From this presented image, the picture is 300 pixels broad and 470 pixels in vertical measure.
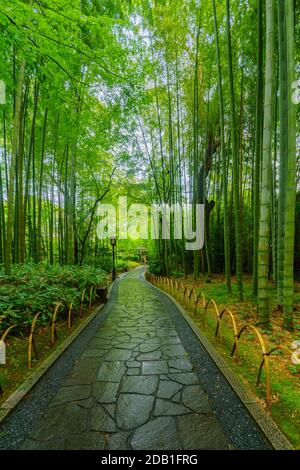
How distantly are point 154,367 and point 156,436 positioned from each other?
108 centimetres

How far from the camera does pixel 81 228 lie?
10805 mm

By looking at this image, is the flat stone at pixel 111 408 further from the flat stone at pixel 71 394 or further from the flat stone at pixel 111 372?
the flat stone at pixel 111 372

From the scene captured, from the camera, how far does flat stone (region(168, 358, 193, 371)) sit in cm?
272

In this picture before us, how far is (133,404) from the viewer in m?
2.07

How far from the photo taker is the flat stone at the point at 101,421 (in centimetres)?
177

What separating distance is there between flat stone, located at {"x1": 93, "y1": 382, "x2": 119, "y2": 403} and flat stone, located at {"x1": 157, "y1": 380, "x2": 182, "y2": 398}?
1.53 ft

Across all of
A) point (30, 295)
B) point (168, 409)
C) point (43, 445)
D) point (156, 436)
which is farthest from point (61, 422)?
point (30, 295)

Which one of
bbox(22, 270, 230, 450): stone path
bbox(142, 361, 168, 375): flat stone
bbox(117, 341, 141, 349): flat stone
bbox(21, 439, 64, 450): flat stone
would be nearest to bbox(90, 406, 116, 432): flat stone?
bbox(22, 270, 230, 450): stone path

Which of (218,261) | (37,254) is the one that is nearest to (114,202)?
(37,254)

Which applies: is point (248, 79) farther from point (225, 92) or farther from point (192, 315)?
point (192, 315)

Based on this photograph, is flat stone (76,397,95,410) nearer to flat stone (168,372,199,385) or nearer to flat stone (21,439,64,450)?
flat stone (21,439,64,450)

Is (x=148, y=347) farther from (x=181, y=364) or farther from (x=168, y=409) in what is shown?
(x=168, y=409)

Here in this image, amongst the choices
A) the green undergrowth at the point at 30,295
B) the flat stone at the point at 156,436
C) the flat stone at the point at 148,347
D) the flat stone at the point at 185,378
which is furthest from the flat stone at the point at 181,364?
the green undergrowth at the point at 30,295
